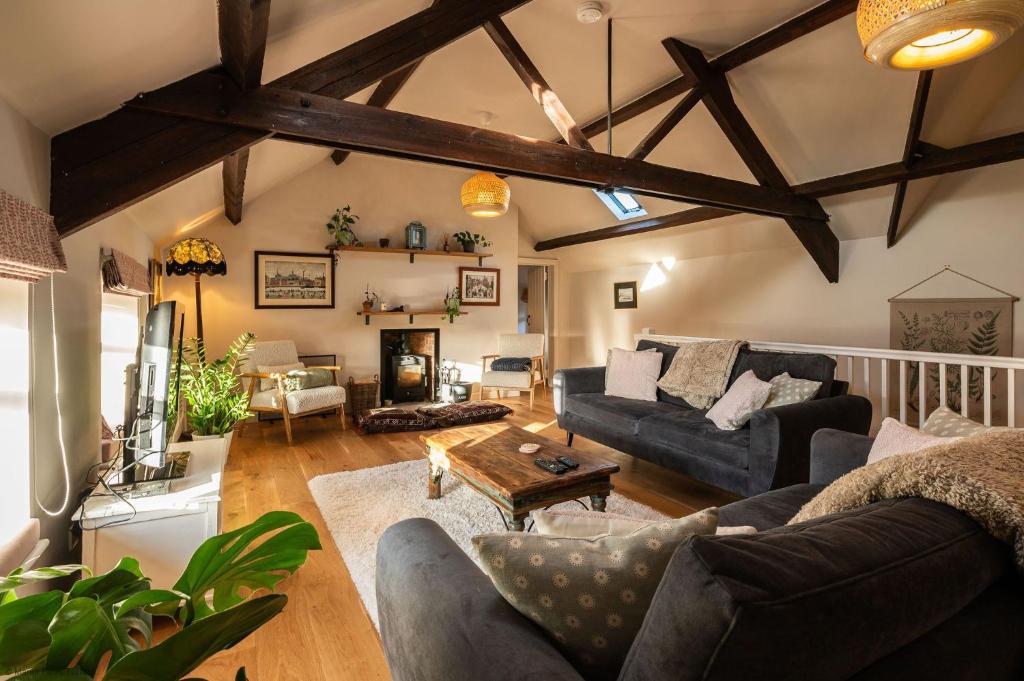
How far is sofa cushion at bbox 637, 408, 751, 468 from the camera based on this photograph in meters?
2.78

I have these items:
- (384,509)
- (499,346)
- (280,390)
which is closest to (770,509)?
(384,509)

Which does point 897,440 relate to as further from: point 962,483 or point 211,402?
point 211,402

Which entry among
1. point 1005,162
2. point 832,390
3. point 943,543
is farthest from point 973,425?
point 1005,162

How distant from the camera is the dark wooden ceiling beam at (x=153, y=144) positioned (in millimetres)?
1796

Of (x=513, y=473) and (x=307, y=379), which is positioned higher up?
(x=307, y=379)

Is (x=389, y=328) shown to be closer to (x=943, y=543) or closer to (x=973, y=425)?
(x=973, y=425)

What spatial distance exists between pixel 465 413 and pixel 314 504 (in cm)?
214

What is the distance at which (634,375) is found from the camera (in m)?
4.03

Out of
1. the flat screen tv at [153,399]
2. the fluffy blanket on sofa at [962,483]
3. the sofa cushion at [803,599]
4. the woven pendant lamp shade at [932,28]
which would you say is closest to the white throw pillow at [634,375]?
the woven pendant lamp shade at [932,28]

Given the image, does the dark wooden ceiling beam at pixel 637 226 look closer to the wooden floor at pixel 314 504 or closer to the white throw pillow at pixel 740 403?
the white throw pillow at pixel 740 403

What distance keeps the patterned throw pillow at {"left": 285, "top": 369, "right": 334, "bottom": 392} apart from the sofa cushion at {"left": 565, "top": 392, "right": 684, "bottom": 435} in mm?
2432

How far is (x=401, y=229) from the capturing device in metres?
6.25

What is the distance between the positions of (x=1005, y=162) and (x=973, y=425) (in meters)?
A: 3.13

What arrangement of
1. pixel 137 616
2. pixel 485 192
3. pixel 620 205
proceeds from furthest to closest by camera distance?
pixel 620 205, pixel 485 192, pixel 137 616
